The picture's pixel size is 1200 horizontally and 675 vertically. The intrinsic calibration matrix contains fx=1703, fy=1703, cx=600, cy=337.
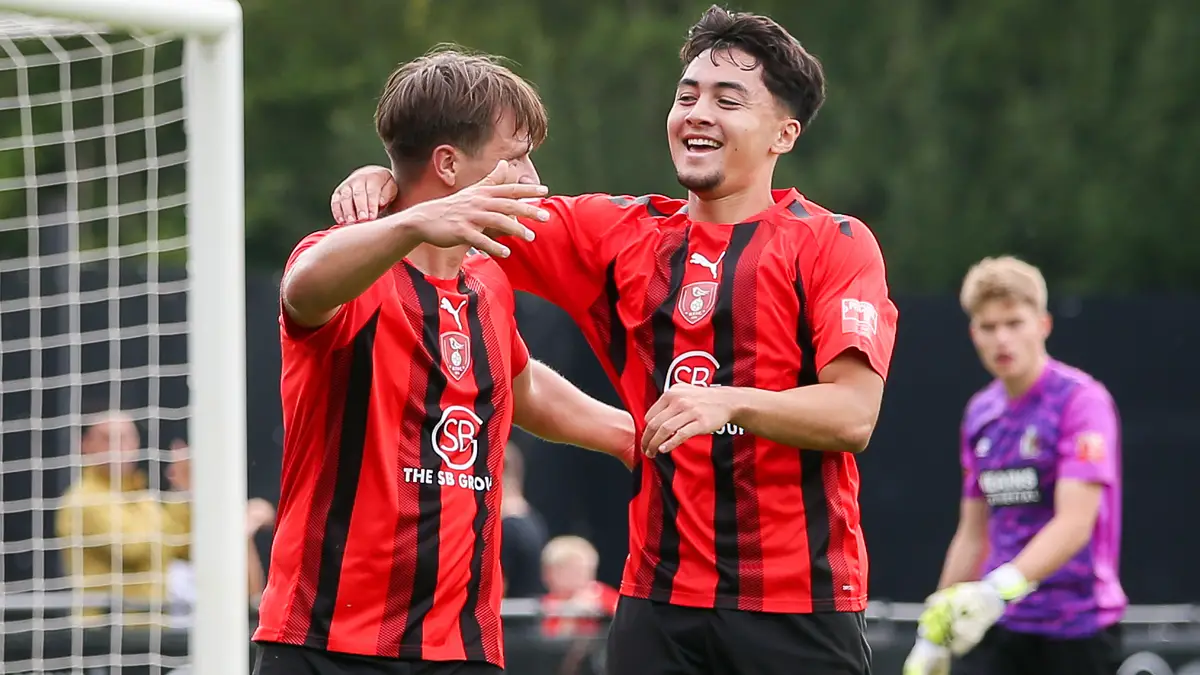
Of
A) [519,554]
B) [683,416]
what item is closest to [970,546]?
[519,554]

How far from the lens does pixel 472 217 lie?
3381mm

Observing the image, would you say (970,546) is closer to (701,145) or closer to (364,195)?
(701,145)

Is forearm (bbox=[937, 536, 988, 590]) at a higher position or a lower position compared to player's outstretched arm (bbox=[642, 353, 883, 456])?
lower

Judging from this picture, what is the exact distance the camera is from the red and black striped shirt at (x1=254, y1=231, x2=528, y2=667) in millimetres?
3639

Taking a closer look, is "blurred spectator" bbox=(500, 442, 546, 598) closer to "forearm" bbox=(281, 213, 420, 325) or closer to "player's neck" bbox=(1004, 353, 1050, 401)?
"player's neck" bbox=(1004, 353, 1050, 401)

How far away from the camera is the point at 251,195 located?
18938 millimetres

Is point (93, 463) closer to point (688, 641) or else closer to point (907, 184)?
point (688, 641)

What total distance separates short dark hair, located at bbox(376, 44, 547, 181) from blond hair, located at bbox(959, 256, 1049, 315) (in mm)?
3161

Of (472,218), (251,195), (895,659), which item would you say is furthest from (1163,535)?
(251,195)

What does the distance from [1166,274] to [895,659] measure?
1178 centimetres

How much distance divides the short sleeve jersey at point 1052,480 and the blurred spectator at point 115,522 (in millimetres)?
3207

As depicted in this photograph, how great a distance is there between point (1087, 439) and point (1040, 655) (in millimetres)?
842

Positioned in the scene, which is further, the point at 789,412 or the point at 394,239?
the point at 789,412

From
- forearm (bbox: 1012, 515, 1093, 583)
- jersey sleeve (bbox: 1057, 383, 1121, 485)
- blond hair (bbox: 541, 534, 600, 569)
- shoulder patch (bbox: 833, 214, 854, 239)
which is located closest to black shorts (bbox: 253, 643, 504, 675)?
shoulder patch (bbox: 833, 214, 854, 239)
